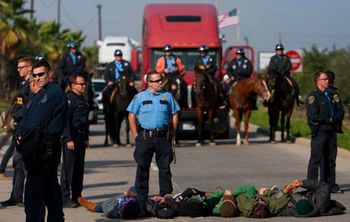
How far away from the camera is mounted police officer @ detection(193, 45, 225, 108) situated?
85.9ft

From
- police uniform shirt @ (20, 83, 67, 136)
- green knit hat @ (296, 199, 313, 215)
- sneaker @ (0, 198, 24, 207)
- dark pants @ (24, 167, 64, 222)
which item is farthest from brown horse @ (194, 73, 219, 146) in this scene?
police uniform shirt @ (20, 83, 67, 136)

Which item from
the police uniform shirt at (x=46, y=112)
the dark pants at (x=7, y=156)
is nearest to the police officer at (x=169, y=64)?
the dark pants at (x=7, y=156)

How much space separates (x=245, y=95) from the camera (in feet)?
87.7

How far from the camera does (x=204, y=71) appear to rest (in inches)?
1031

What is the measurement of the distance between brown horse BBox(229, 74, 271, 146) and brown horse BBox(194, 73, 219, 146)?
56 cm

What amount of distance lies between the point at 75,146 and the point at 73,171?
1.36 feet

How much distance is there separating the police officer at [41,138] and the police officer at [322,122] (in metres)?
5.52

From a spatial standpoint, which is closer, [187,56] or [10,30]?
[187,56]

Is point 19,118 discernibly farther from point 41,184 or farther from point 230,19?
point 230,19

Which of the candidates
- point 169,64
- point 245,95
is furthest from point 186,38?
point 245,95

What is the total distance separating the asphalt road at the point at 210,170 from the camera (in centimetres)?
1543

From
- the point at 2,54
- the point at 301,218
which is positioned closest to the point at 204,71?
the point at 301,218

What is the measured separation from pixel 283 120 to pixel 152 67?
166 inches

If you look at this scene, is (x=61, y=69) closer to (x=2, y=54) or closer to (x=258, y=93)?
(x=258, y=93)
